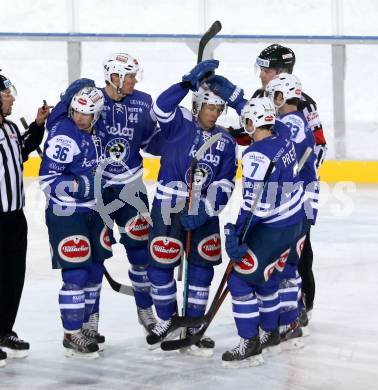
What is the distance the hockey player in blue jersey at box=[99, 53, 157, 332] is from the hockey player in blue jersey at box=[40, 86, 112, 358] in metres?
0.12

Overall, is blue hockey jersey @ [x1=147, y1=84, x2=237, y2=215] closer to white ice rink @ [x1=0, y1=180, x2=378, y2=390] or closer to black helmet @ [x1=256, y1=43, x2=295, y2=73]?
black helmet @ [x1=256, y1=43, x2=295, y2=73]

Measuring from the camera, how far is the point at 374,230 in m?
7.27

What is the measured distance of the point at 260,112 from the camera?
171 inches

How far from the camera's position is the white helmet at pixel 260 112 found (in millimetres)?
4336

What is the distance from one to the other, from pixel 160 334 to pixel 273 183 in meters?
0.84

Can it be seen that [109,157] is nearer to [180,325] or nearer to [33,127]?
[33,127]

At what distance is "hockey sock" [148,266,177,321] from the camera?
466 cm

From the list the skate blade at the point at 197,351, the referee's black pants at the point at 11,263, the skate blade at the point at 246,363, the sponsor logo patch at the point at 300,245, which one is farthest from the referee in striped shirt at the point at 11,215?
the sponsor logo patch at the point at 300,245

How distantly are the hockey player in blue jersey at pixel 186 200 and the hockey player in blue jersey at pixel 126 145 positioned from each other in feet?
0.46

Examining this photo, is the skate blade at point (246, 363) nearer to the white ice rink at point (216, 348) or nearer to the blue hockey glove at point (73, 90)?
the white ice rink at point (216, 348)

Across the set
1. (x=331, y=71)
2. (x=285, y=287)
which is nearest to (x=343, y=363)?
(x=285, y=287)

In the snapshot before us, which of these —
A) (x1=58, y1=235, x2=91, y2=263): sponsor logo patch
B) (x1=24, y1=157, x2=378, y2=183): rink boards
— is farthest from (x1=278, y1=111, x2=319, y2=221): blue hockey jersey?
(x1=24, y1=157, x2=378, y2=183): rink boards

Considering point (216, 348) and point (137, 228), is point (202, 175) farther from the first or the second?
point (216, 348)

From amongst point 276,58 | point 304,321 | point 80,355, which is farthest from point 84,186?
point 304,321
